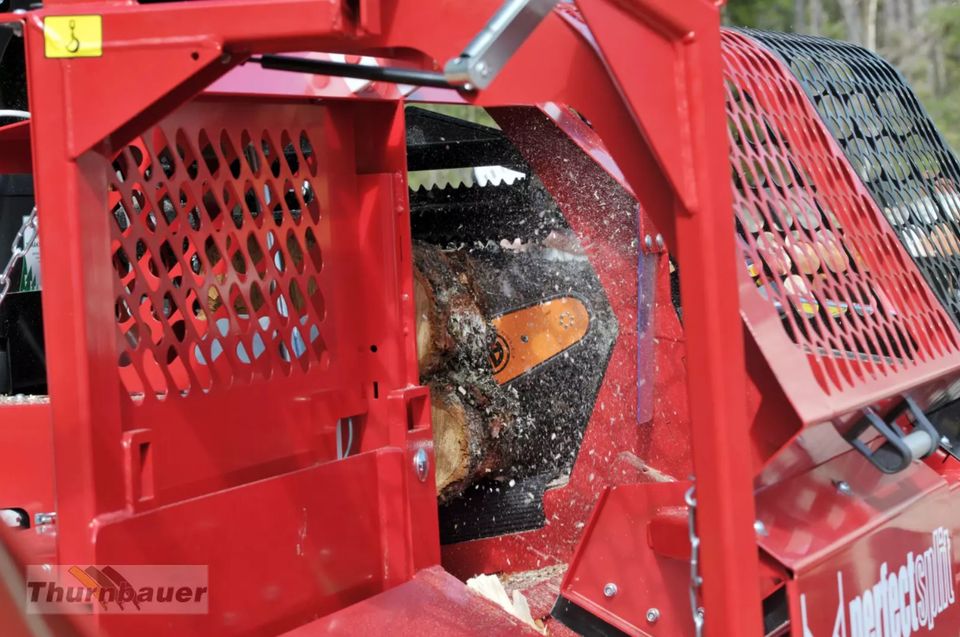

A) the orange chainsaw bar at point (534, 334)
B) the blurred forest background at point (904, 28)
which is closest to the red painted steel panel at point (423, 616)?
the orange chainsaw bar at point (534, 334)

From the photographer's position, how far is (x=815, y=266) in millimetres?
2227

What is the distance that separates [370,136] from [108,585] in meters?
1.17

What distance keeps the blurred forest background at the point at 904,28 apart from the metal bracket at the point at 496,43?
792 inches

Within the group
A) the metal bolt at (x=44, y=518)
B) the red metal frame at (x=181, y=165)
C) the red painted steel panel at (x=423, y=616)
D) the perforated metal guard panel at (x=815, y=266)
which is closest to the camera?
the red metal frame at (x=181, y=165)

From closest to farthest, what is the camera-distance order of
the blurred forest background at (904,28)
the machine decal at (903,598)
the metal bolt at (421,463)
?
the machine decal at (903,598)
the metal bolt at (421,463)
the blurred forest background at (904,28)

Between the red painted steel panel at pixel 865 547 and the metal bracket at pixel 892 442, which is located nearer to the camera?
the red painted steel panel at pixel 865 547

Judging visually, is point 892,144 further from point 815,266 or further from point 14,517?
point 14,517

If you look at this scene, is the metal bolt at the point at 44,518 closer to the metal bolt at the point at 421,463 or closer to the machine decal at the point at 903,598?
the metal bolt at the point at 421,463

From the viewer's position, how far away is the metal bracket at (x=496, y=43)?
1.53 metres

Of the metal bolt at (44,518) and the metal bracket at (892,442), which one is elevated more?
the metal bracket at (892,442)

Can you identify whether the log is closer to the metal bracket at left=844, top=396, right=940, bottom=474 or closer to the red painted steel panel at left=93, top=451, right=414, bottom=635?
the red painted steel panel at left=93, top=451, right=414, bottom=635

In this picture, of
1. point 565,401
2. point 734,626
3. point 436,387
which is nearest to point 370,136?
point 436,387

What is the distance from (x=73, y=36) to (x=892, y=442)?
1594 millimetres

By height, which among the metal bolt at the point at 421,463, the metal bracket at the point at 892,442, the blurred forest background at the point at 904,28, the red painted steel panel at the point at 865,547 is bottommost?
the red painted steel panel at the point at 865,547
